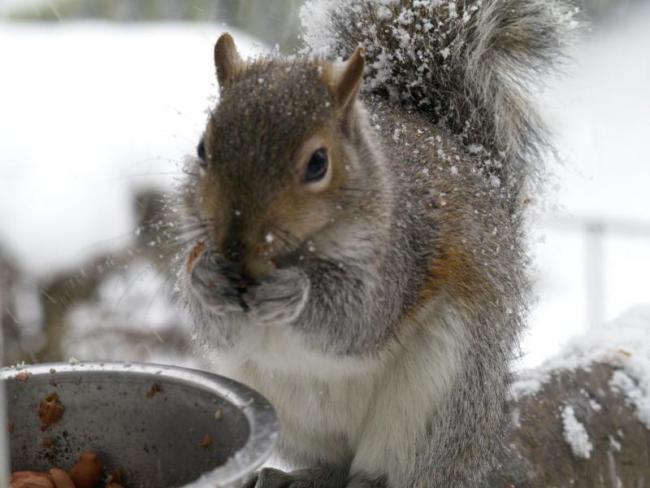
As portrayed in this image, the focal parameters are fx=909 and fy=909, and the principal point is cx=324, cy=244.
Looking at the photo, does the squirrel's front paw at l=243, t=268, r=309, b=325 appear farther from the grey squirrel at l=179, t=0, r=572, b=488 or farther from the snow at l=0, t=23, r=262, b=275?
the snow at l=0, t=23, r=262, b=275

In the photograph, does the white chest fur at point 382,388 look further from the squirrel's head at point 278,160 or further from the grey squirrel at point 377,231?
the squirrel's head at point 278,160

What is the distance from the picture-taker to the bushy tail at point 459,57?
163 centimetres

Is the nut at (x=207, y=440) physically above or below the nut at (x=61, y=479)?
above

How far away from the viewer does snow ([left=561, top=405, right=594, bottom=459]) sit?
1802 millimetres

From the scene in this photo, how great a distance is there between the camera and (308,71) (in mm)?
1218

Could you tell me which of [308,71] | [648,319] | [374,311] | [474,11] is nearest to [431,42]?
[474,11]

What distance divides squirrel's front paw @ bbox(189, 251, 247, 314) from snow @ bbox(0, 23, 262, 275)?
1.42 m

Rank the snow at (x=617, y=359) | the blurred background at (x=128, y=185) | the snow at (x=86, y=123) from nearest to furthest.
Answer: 1. the snow at (x=617, y=359)
2. the blurred background at (x=128, y=185)
3. the snow at (x=86, y=123)

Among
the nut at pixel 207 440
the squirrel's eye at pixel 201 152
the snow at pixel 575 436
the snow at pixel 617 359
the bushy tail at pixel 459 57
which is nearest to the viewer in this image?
the nut at pixel 207 440

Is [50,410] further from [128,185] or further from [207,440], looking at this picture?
[128,185]

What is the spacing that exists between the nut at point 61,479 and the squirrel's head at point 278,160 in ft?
1.06

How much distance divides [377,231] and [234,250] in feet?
0.91

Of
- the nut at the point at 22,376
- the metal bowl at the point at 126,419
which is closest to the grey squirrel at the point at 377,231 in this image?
the metal bowl at the point at 126,419

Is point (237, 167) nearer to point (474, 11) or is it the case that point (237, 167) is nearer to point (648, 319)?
point (474, 11)
